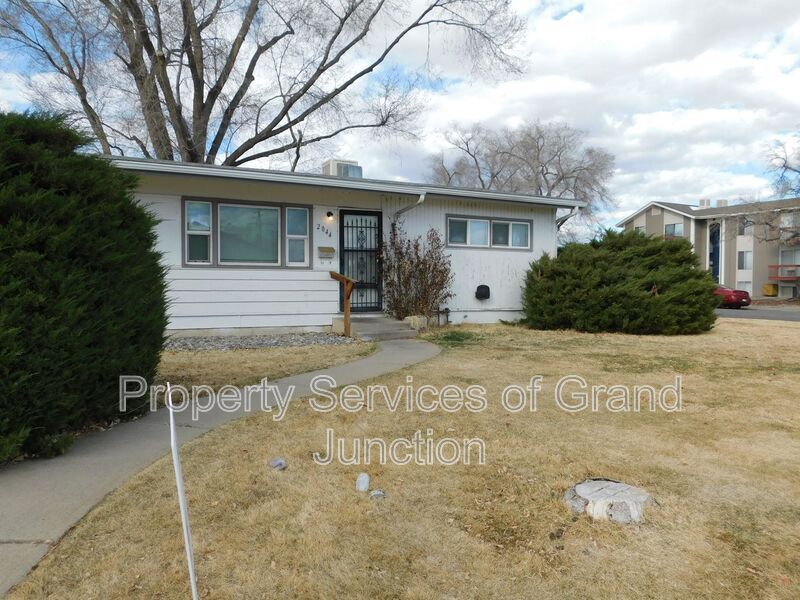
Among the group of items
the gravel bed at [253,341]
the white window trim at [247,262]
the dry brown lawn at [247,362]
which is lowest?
the dry brown lawn at [247,362]

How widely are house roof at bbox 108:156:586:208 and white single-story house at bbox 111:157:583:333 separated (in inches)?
0.7

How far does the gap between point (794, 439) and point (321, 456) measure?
358 centimetres

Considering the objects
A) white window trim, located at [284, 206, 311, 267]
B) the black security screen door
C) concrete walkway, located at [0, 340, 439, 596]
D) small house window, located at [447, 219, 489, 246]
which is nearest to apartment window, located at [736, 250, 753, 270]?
small house window, located at [447, 219, 489, 246]

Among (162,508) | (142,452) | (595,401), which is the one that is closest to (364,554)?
(162,508)

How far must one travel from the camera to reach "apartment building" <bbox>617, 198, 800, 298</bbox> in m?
32.8

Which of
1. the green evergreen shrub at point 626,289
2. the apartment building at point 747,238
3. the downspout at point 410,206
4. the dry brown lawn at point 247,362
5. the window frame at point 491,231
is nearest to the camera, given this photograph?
the dry brown lawn at point 247,362

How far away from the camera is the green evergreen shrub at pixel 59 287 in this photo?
10.7 ft

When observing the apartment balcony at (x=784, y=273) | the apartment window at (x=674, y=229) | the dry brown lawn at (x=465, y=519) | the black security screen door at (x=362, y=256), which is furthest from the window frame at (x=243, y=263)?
the apartment window at (x=674, y=229)

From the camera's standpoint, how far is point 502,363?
720 centimetres

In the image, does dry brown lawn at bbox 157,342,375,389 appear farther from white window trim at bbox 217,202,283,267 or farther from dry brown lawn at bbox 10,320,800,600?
white window trim at bbox 217,202,283,267

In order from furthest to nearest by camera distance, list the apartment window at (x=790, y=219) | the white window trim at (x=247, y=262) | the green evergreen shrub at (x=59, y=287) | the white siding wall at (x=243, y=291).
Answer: the apartment window at (x=790, y=219)
the white window trim at (x=247, y=262)
the white siding wall at (x=243, y=291)
the green evergreen shrub at (x=59, y=287)

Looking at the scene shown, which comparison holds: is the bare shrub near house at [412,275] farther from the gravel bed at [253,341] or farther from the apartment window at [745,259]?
the apartment window at [745,259]

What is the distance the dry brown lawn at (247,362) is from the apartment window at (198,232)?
7.67 feet

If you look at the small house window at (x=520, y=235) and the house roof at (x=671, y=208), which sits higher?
the house roof at (x=671, y=208)
